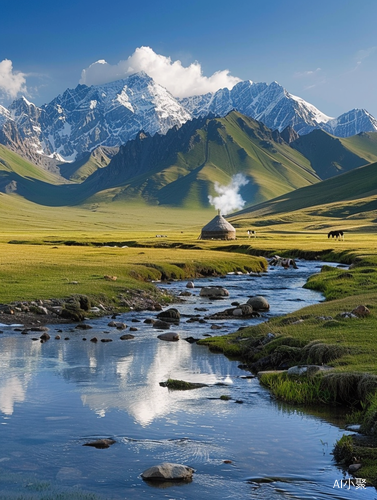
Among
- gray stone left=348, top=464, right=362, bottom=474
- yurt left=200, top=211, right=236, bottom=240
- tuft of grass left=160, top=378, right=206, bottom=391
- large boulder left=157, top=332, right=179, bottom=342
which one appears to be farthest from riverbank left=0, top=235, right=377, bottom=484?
yurt left=200, top=211, right=236, bottom=240

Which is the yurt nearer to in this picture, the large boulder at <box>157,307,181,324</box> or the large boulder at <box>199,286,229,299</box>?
the large boulder at <box>199,286,229,299</box>

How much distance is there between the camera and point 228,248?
384ft

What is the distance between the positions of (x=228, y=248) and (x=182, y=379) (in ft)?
302

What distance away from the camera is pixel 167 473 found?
15.8 m

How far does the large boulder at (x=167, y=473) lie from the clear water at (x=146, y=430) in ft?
0.76

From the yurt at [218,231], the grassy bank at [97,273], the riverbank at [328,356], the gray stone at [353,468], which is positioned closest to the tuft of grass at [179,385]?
the riverbank at [328,356]

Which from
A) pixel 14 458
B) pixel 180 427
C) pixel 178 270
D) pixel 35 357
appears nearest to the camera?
pixel 14 458

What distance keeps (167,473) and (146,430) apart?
352 centimetres

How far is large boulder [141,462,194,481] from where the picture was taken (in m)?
15.7

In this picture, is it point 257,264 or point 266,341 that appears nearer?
point 266,341

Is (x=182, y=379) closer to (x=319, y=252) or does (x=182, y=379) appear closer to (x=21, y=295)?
(x=21, y=295)

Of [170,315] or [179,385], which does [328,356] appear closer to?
[179,385]

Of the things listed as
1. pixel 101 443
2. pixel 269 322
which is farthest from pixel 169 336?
pixel 101 443

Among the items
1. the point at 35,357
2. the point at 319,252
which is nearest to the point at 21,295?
the point at 35,357
